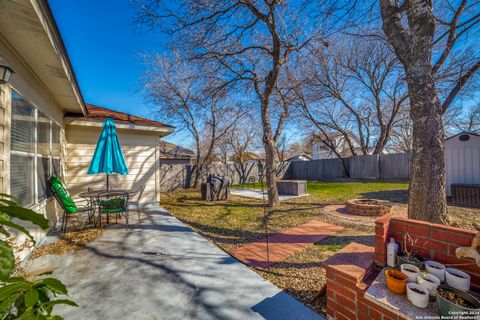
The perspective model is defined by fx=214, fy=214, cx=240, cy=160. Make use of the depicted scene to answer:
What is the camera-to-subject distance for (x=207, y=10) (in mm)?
4973

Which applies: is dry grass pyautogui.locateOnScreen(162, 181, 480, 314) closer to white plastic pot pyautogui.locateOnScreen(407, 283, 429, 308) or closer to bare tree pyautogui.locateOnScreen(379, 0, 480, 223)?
white plastic pot pyautogui.locateOnScreen(407, 283, 429, 308)

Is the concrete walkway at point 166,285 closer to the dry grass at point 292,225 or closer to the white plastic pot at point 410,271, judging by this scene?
the dry grass at point 292,225

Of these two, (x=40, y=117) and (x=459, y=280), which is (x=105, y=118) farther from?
(x=459, y=280)

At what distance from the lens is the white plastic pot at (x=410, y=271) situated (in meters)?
1.65

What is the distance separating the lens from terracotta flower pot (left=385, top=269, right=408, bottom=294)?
1.60 m

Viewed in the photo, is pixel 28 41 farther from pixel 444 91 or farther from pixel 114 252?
pixel 444 91

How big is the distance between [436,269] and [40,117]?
5.91 meters

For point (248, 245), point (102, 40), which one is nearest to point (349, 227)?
point (248, 245)

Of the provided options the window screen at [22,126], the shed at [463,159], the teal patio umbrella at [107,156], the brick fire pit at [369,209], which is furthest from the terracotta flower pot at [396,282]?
the shed at [463,159]

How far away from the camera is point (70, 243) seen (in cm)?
370

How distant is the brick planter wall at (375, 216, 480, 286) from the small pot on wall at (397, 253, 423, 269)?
7cm

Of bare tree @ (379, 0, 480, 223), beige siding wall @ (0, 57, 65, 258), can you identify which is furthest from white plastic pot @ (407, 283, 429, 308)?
beige siding wall @ (0, 57, 65, 258)

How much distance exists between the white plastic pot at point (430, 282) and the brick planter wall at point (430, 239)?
1.22 feet

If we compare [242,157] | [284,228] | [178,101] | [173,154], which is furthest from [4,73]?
[242,157]
